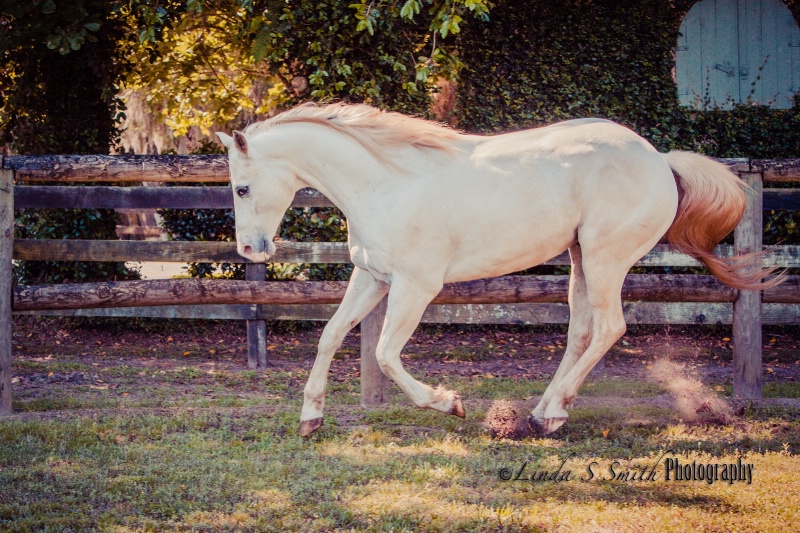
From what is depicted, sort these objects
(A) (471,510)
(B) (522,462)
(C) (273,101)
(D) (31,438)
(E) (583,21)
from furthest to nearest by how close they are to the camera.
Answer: (C) (273,101) < (E) (583,21) < (D) (31,438) < (B) (522,462) < (A) (471,510)

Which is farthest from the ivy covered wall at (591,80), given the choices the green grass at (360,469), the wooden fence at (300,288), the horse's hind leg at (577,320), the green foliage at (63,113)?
the green grass at (360,469)

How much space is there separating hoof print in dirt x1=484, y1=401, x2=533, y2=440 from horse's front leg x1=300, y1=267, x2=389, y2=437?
103cm

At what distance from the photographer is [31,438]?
16.1ft

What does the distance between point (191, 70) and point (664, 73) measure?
6.19 m

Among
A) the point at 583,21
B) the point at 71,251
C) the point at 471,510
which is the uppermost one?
the point at 583,21

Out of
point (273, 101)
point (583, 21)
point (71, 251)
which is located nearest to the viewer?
point (71, 251)

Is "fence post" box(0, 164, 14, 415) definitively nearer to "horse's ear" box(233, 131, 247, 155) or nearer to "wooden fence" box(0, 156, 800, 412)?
"wooden fence" box(0, 156, 800, 412)

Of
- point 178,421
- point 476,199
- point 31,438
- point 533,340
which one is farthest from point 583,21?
point 31,438

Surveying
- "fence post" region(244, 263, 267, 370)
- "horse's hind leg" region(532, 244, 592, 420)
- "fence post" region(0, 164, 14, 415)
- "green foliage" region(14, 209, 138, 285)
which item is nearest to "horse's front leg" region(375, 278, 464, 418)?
"horse's hind leg" region(532, 244, 592, 420)

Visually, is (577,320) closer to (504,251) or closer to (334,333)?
(504,251)

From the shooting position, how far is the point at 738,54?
10453 millimetres

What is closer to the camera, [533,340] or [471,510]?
[471,510]

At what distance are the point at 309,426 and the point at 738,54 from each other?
→ 324 inches

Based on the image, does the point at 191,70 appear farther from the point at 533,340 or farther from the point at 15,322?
the point at 533,340
